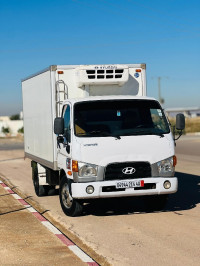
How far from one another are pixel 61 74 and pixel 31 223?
3.22 m

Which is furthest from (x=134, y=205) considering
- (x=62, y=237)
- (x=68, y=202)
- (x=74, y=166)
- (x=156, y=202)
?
(x=62, y=237)

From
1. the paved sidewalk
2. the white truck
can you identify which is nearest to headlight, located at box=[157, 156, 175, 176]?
the white truck

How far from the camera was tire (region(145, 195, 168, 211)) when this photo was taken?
9.88 meters

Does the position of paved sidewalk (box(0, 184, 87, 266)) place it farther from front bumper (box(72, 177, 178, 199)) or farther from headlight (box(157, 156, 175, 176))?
headlight (box(157, 156, 175, 176))

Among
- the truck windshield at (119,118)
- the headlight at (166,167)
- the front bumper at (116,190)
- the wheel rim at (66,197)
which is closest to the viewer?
the front bumper at (116,190)

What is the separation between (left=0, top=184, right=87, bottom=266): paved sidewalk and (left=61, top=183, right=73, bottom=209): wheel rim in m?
0.70

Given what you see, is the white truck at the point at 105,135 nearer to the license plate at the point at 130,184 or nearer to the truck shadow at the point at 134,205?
the license plate at the point at 130,184

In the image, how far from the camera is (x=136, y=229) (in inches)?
328

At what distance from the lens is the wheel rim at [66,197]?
9.65 m

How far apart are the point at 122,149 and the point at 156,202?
171 cm

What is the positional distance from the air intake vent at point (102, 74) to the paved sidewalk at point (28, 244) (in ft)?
9.86

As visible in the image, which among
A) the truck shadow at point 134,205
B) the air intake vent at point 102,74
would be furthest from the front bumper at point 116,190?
the air intake vent at point 102,74

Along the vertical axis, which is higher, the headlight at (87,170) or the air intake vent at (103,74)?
the air intake vent at (103,74)

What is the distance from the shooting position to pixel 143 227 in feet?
27.9
